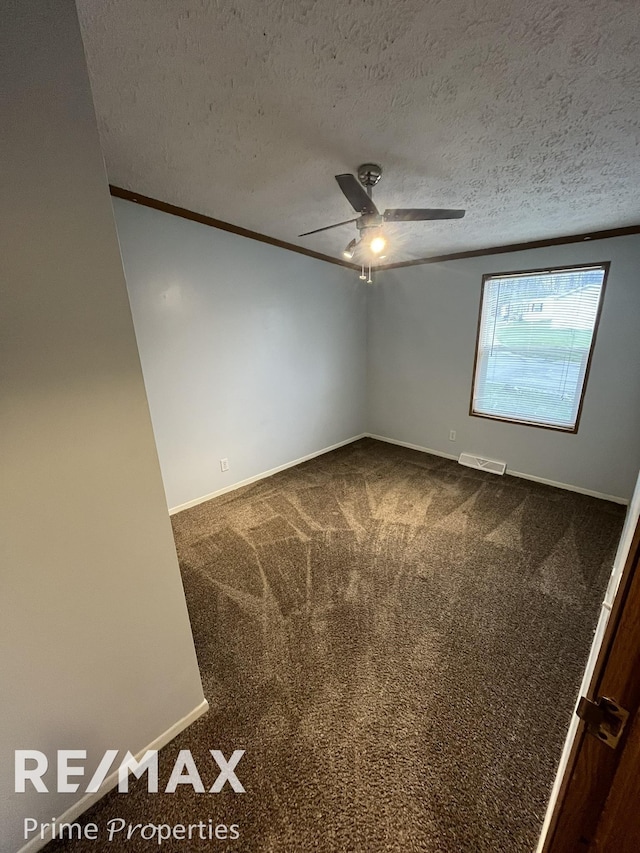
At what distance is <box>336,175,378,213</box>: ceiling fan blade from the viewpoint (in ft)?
4.83

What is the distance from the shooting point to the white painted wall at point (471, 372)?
2.71 metres

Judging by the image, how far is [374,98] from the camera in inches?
50.4

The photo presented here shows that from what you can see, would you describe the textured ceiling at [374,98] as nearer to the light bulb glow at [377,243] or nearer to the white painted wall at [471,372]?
the light bulb glow at [377,243]

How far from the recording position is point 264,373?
3287 millimetres

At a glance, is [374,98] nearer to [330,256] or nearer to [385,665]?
[330,256]

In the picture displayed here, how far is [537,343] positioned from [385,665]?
10.4 feet

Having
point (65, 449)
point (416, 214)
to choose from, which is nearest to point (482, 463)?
point (416, 214)

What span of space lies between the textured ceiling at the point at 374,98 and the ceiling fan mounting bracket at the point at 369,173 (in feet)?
0.14

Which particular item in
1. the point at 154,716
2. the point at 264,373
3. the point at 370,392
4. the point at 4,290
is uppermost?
the point at 4,290

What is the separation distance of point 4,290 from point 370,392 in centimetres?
407

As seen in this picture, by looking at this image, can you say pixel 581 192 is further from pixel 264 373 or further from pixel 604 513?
pixel 264 373

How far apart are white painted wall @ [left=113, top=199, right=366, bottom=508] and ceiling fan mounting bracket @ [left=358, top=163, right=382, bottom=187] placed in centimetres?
142

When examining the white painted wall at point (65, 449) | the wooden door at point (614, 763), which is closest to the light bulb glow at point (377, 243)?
the white painted wall at point (65, 449)

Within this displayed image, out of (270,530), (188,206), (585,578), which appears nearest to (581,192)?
(585,578)
